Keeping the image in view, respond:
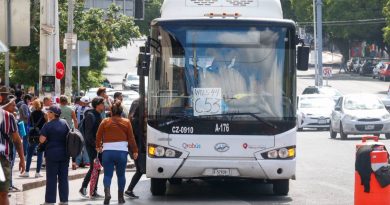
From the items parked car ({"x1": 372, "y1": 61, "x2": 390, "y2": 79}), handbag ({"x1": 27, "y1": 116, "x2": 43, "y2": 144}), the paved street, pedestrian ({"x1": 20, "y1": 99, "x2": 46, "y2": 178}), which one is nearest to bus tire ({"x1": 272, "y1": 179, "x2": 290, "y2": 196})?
the paved street

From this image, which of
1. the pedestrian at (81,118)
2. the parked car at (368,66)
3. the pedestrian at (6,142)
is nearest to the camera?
the pedestrian at (6,142)

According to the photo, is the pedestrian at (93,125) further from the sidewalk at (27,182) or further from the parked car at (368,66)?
the parked car at (368,66)

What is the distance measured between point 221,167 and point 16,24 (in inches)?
174

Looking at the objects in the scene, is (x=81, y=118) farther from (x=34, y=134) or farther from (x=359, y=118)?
(x=359, y=118)

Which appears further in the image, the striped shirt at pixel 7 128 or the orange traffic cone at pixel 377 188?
the orange traffic cone at pixel 377 188

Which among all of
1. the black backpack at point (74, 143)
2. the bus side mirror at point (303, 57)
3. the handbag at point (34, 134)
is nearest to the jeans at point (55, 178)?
the black backpack at point (74, 143)

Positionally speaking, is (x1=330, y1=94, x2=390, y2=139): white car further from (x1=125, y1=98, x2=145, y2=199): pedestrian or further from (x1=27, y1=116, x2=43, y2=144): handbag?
(x1=125, y1=98, x2=145, y2=199): pedestrian

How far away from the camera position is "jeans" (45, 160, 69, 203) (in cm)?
1567

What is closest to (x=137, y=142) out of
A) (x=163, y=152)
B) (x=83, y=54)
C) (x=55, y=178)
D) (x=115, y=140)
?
(x=163, y=152)

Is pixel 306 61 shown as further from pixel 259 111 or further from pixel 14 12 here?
pixel 14 12

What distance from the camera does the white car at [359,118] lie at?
3441cm

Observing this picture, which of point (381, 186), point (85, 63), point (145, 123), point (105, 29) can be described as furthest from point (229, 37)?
point (105, 29)

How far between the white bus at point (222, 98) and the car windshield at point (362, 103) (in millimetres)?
18478

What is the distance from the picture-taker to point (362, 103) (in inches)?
1400
